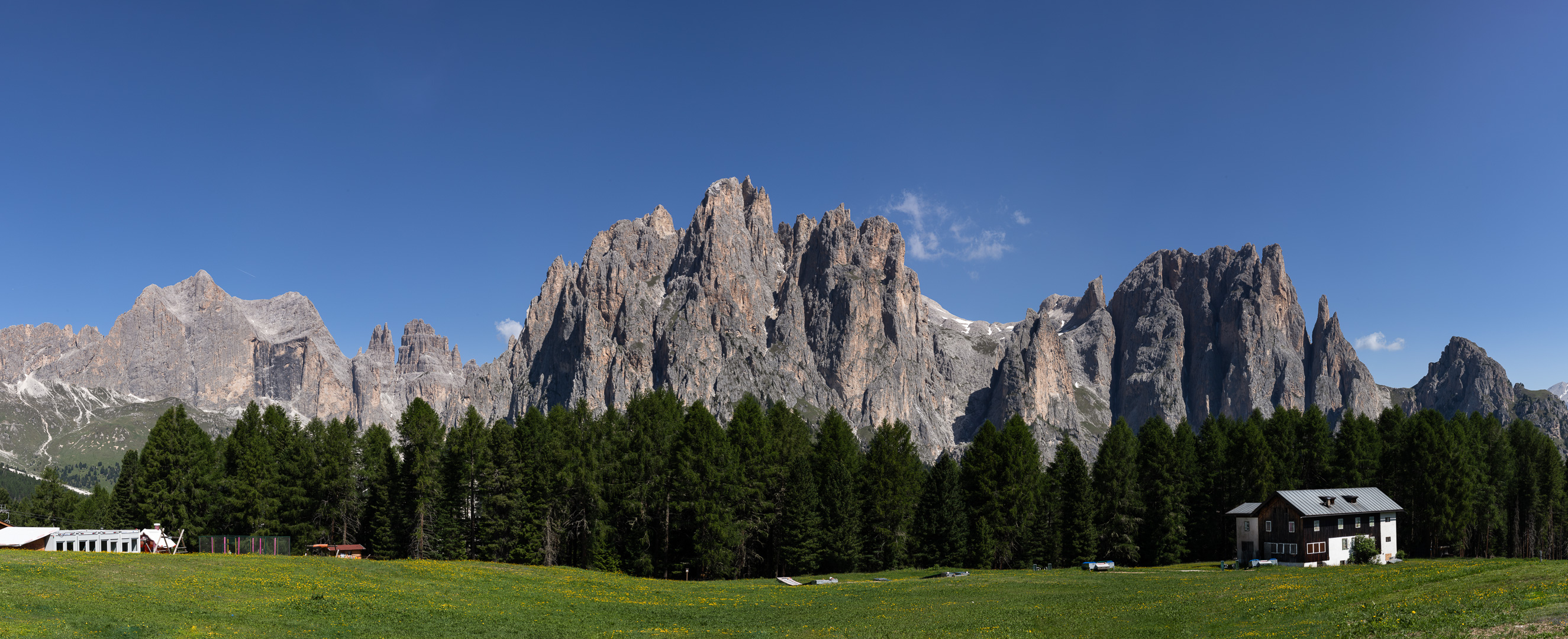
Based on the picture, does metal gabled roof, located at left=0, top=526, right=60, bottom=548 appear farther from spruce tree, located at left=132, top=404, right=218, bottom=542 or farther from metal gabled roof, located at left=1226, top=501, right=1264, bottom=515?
metal gabled roof, located at left=1226, top=501, right=1264, bottom=515

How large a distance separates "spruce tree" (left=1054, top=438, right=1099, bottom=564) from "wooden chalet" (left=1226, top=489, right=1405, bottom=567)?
11307mm

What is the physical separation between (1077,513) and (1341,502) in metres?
21.1

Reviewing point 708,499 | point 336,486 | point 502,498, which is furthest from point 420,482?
point 708,499

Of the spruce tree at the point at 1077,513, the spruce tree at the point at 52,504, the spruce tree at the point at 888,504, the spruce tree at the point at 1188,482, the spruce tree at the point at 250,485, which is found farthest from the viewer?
the spruce tree at the point at 52,504

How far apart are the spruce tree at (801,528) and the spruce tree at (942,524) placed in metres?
9.83

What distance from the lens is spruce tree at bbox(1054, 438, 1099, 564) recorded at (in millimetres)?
75312

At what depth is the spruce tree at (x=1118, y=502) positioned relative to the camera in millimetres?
76312

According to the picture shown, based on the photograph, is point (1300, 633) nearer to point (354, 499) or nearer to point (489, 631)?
point (489, 631)

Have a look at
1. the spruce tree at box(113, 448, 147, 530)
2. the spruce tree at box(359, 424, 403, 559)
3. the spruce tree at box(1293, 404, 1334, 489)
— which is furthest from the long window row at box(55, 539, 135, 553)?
the spruce tree at box(1293, 404, 1334, 489)

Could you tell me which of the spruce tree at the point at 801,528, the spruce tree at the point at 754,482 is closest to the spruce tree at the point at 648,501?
the spruce tree at the point at 754,482

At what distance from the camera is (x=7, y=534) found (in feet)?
196

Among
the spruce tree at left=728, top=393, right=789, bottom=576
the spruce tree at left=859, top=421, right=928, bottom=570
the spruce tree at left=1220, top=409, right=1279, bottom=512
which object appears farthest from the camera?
the spruce tree at left=1220, top=409, right=1279, bottom=512

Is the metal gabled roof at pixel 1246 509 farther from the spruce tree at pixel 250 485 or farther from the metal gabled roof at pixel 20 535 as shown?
the metal gabled roof at pixel 20 535

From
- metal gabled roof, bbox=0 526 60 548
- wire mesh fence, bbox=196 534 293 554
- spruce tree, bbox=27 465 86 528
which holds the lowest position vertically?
spruce tree, bbox=27 465 86 528
